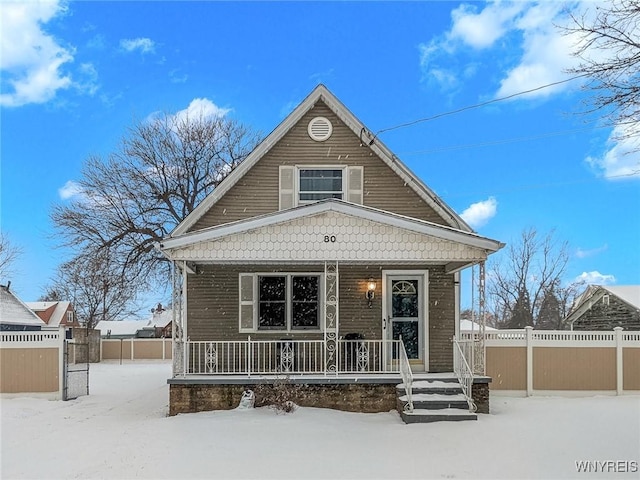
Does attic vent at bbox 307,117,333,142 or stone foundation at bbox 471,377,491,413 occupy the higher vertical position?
attic vent at bbox 307,117,333,142

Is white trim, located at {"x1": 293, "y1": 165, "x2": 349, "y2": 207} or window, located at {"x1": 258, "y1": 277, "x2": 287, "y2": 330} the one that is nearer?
window, located at {"x1": 258, "y1": 277, "x2": 287, "y2": 330}

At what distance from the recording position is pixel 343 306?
12.5 m

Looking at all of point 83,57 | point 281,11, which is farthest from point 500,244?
point 83,57

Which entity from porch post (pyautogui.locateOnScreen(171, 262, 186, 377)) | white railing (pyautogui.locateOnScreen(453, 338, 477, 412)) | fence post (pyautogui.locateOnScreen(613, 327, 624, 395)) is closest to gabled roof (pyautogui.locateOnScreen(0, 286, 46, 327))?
porch post (pyautogui.locateOnScreen(171, 262, 186, 377))

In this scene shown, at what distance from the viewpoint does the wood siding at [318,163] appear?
500 inches

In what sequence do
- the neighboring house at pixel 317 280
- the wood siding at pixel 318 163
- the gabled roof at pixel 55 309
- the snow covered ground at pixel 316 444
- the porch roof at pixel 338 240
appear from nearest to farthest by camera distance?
the snow covered ground at pixel 316 444, the porch roof at pixel 338 240, the neighboring house at pixel 317 280, the wood siding at pixel 318 163, the gabled roof at pixel 55 309

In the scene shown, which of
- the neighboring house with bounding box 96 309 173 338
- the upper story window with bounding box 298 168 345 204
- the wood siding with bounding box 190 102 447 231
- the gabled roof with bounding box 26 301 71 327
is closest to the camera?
the wood siding with bounding box 190 102 447 231

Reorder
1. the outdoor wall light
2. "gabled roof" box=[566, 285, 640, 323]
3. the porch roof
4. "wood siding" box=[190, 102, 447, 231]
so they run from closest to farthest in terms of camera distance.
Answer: the porch roof, the outdoor wall light, "wood siding" box=[190, 102, 447, 231], "gabled roof" box=[566, 285, 640, 323]

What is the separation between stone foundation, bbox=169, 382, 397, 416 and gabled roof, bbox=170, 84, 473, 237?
369 cm

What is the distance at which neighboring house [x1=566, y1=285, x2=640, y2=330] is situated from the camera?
21016 mm

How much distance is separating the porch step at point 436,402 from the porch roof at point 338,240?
2.28 metres

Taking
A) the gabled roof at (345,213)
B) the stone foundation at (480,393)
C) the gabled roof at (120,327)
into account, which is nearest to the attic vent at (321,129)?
the gabled roof at (345,213)

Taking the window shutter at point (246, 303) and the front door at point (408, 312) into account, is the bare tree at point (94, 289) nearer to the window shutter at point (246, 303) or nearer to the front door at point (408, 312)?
the window shutter at point (246, 303)

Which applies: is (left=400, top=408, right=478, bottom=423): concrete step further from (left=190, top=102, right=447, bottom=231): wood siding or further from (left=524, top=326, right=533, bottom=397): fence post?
(left=190, top=102, right=447, bottom=231): wood siding
